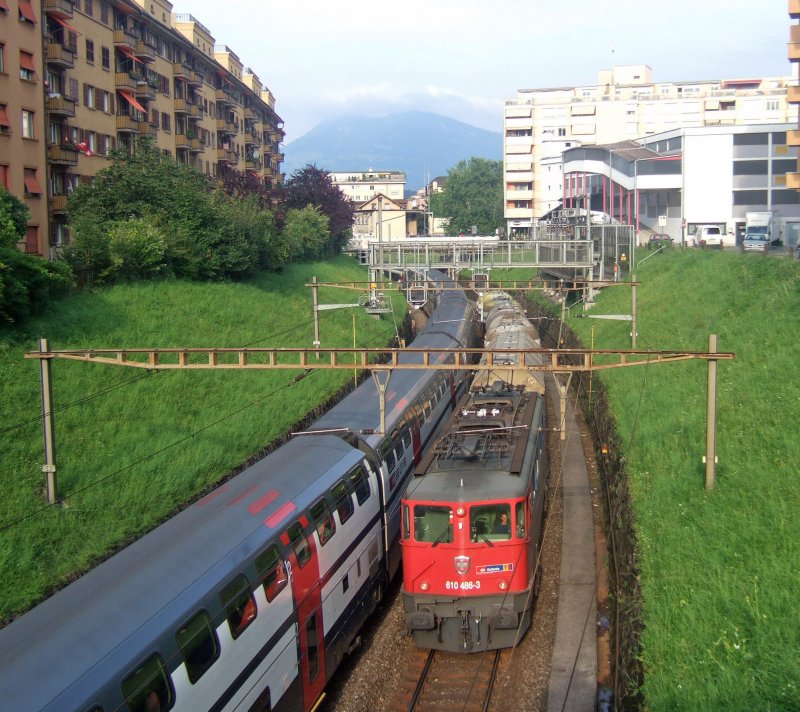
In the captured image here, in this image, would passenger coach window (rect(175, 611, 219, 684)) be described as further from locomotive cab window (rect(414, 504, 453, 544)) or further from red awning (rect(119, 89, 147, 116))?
red awning (rect(119, 89, 147, 116))

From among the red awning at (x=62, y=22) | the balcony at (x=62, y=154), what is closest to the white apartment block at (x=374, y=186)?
the red awning at (x=62, y=22)

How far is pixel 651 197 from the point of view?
177 ft

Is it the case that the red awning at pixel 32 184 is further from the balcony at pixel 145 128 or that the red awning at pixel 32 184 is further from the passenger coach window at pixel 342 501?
the passenger coach window at pixel 342 501

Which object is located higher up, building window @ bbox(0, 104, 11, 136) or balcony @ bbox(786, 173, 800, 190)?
building window @ bbox(0, 104, 11, 136)

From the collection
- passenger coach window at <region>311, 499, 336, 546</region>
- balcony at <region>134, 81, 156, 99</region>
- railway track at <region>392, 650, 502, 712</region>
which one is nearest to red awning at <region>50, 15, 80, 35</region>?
balcony at <region>134, 81, 156, 99</region>

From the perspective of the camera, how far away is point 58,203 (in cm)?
3362

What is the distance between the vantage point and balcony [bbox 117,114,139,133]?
3953 cm

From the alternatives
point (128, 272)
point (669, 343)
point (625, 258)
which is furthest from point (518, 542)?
point (625, 258)

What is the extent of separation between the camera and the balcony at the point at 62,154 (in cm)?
3288

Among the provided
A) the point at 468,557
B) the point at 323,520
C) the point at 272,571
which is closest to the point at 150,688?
the point at 272,571

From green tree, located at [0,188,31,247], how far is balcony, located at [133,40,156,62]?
18.8 m

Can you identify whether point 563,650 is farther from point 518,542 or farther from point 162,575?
point 162,575

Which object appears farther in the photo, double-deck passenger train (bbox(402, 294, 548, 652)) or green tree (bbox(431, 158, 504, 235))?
green tree (bbox(431, 158, 504, 235))

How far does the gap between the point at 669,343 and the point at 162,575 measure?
2183cm
